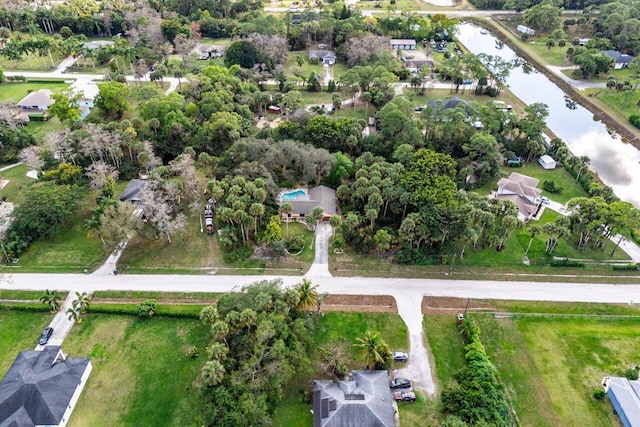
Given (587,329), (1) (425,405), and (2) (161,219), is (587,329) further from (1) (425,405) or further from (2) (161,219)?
(2) (161,219)

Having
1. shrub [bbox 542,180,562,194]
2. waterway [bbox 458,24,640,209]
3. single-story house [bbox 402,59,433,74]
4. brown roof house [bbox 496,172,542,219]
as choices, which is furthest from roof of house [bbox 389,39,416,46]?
shrub [bbox 542,180,562,194]

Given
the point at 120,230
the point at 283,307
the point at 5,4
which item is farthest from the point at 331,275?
the point at 5,4

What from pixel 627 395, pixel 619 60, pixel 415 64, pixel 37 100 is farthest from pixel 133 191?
pixel 619 60

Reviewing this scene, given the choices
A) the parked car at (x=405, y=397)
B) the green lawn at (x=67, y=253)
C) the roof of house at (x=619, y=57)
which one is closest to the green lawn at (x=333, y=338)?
the parked car at (x=405, y=397)

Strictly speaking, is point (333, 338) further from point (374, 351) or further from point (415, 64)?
point (415, 64)

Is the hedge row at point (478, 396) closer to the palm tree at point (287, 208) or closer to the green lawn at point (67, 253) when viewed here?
the palm tree at point (287, 208)
